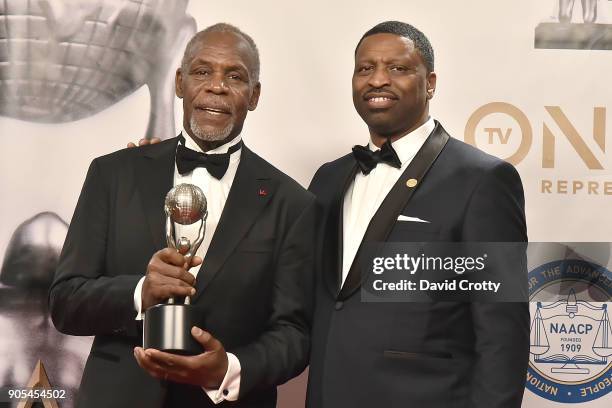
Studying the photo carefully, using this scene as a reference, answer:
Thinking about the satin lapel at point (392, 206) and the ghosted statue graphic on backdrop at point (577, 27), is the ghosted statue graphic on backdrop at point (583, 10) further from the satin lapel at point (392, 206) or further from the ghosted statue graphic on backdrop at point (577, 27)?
the satin lapel at point (392, 206)

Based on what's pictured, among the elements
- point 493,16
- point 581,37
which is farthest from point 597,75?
point 493,16

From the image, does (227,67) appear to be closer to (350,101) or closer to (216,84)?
(216,84)

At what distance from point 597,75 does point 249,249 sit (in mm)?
1576

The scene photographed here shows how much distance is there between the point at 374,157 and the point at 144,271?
2.46 ft

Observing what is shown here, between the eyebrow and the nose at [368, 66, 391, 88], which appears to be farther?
the nose at [368, 66, 391, 88]

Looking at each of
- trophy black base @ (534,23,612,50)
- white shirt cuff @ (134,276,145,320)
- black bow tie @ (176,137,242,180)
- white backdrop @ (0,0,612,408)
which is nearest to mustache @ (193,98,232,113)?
black bow tie @ (176,137,242,180)

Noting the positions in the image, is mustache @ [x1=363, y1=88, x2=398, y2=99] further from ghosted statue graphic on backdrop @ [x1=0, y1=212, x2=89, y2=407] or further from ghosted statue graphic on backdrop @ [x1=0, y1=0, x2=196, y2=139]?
Result: ghosted statue graphic on backdrop @ [x1=0, y1=212, x2=89, y2=407]

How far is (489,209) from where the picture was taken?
2.26m

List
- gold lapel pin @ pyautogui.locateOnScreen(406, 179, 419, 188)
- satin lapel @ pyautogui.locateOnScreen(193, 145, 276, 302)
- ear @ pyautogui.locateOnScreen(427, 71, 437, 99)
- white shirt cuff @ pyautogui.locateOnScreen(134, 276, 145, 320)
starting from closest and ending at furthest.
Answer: white shirt cuff @ pyautogui.locateOnScreen(134, 276, 145, 320) → satin lapel @ pyautogui.locateOnScreen(193, 145, 276, 302) → gold lapel pin @ pyautogui.locateOnScreen(406, 179, 419, 188) → ear @ pyautogui.locateOnScreen(427, 71, 437, 99)

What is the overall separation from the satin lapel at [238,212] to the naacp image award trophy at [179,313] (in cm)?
22

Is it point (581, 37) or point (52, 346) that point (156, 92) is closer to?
point (52, 346)

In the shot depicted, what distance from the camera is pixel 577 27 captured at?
3047 millimetres

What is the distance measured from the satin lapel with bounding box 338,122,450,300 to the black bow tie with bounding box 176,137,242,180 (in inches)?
17.6

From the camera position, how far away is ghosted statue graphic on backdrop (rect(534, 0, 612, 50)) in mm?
3033
